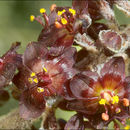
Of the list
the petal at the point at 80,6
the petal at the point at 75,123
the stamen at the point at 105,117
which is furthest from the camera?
the petal at the point at 80,6

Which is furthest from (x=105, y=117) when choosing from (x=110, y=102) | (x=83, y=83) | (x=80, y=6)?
(x=80, y=6)

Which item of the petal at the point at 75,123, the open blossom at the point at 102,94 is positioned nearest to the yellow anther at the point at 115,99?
the open blossom at the point at 102,94

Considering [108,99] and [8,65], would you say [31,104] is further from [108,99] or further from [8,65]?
[108,99]

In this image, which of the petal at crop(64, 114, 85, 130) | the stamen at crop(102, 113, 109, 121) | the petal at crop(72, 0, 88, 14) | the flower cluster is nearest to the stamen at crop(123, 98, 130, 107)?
the flower cluster

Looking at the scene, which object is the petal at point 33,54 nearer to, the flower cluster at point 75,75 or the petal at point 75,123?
the flower cluster at point 75,75

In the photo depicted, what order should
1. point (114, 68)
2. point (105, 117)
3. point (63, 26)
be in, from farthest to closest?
point (63, 26) → point (114, 68) → point (105, 117)

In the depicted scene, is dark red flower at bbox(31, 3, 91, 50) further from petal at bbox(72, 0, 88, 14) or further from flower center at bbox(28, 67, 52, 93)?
flower center at bbox(28, 67, 52, 93)

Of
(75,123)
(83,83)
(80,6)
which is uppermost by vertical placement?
(80,6)

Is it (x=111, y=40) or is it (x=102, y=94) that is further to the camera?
(x=102, y=94)
